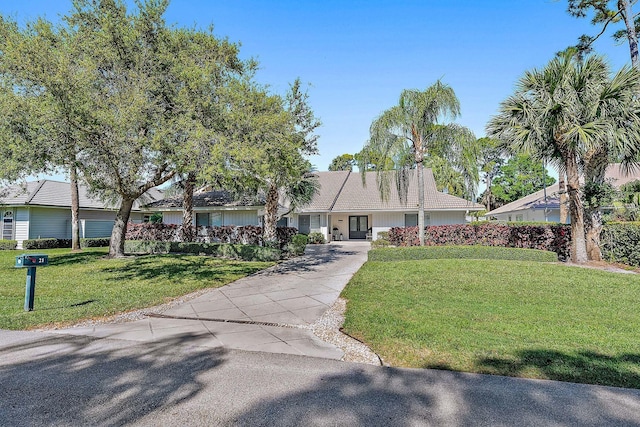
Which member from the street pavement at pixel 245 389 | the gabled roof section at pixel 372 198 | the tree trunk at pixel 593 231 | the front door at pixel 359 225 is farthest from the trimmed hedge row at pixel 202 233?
the street pavement at pixel 245 389

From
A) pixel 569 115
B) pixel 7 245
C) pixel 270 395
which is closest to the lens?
pixel 270 395

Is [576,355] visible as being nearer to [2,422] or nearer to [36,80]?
[2,422]

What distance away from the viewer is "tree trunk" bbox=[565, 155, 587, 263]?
11688mm

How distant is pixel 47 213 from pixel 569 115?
28.8m

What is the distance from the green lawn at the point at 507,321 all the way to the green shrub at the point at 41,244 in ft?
68.0

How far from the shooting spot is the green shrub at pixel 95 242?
21.6 m

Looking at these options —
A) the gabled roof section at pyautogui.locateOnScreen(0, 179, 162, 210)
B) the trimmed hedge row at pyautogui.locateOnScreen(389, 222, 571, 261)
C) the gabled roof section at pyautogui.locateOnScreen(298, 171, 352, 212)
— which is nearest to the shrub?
the trimmed hedge row at pyautogui.locateOnScreen(389, 222, 571, 261)

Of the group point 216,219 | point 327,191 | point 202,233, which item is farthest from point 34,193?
point 327,191

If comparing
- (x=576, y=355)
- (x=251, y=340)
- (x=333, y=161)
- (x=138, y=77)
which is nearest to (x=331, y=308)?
(x=251, y=340)

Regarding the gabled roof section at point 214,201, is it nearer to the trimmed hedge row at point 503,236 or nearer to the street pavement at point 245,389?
the trimmed hedge row at point 503,236

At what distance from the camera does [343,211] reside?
23.8 metres

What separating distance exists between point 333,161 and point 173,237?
4154 cm

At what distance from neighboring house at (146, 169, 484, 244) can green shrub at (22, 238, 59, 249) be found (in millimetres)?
5869

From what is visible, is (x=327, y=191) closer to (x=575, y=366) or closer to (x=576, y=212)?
(x=576, y=212)
